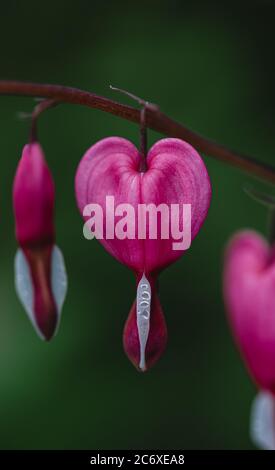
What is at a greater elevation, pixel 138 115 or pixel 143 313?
pixel 138 115

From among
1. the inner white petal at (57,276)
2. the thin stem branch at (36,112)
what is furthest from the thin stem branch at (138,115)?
the inner white petal at (57,276)

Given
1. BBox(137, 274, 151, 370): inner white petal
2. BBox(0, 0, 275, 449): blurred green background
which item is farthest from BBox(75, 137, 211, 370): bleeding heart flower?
BBox(0, 0, 275, 449): blurred green background

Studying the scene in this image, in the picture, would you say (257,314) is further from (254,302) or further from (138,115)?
(138,115)

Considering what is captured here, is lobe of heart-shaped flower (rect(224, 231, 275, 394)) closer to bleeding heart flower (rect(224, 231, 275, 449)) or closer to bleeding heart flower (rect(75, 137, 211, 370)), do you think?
bleeding heart flower (rect(224, 231, 275, 449))

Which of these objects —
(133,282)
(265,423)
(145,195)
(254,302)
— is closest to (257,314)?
(254,302)

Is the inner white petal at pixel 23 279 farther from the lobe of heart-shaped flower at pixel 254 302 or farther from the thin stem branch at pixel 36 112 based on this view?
the lobe of heart-shaped flower at pixel 254 302

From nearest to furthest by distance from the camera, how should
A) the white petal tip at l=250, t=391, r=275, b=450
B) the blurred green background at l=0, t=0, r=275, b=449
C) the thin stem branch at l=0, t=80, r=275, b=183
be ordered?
the thin stem branch at l=0, t=80, r=275, b=183, the white petal tip at l=250, t=391, r=275, b=450, the blurred green background at l=0, t=0, r=275, b=449
